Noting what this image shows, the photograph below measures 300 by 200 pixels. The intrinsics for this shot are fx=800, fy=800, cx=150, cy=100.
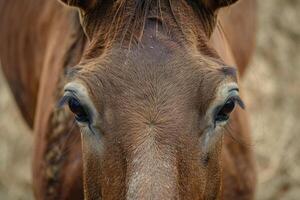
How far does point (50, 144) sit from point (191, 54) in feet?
4.17

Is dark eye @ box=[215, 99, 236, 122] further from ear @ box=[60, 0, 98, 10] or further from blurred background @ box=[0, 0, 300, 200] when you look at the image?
blurred background @ box=[0, 0, 300, 200]

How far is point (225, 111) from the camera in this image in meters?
3.20

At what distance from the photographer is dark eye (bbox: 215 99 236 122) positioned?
318 centimetres

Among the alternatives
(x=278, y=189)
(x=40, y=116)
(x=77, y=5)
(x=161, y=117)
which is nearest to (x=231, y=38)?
(x=40, y=116)

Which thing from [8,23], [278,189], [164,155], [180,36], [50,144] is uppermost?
[180,36]

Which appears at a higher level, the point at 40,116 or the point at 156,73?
the point at 156,73

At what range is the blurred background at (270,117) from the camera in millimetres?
7352

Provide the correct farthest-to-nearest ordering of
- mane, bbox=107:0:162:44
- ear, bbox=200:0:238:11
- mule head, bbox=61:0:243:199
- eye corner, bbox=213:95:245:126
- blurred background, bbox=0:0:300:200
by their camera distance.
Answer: blurred background, bbox=0:0:300:200 < ear, bbox=200:0:238:11 < mane, bbox=107:0:162:44 < eye corner, bbox=213:95:245:126 < mule head, bbox=61:0:243:199

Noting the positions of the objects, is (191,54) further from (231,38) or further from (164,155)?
(231,38)

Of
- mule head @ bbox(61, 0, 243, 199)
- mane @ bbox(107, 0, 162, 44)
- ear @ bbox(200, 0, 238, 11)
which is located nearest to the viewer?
mule head @ bbox(61, 0, 243, 199)

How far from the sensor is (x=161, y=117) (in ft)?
10.0

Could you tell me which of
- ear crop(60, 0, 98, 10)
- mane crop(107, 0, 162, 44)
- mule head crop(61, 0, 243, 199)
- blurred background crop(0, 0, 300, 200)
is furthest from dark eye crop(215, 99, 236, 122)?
blurred background crop(0, 0, 300, 200)

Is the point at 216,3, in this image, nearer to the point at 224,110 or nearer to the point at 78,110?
the point at 224,110

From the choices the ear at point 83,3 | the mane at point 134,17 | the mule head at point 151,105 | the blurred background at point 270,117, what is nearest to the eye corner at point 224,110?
the mule head at point 151,105
